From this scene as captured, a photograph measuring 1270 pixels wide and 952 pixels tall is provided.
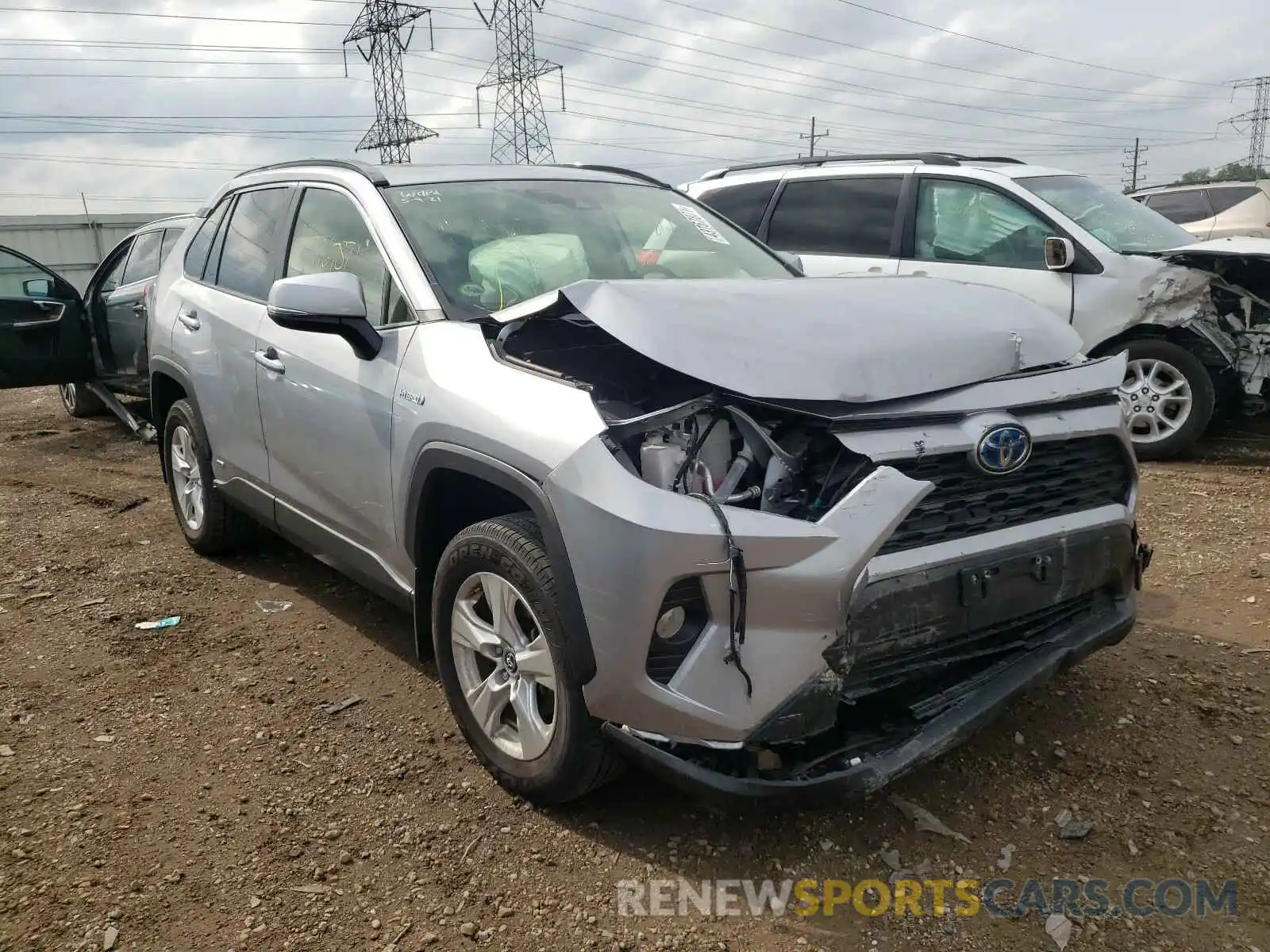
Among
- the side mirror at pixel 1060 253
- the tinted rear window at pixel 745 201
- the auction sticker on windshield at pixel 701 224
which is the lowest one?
the side mirror at pixel 1060 253

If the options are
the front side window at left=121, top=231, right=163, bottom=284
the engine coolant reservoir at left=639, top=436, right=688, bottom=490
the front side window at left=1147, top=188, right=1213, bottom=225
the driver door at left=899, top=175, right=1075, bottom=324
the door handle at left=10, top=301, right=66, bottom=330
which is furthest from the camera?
the front side window at left=1147, top=188, right=1213, bottom=225

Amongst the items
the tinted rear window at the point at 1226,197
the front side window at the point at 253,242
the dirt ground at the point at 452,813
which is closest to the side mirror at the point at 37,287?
the front side window at the point at 253,242

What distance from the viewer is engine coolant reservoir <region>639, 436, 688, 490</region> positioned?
7.74 ft

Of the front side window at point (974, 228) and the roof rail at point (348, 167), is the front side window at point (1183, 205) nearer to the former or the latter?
the front side window at point (974, 228)

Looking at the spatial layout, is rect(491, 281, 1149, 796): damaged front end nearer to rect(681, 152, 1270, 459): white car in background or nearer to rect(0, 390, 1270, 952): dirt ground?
rect(0, 390, 1270, 952): dirt ground

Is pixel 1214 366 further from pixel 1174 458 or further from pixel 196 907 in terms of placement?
pixel 196 907

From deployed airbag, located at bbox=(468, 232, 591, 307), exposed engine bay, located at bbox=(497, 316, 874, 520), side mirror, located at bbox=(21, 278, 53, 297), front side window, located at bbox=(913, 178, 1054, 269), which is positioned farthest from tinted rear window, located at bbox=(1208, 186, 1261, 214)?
side mirror, located at bbox=(21, 278, 53, 297)

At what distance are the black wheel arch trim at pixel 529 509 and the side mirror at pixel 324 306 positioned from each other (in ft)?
1.67

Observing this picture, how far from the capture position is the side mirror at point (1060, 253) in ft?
20.2

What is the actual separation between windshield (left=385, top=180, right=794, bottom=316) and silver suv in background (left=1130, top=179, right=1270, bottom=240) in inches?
336

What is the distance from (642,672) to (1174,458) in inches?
213

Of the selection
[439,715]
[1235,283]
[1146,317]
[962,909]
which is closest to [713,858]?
[962,909]

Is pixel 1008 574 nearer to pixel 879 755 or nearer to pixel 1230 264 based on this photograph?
pixel 879 755

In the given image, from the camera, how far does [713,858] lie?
8.61ft
